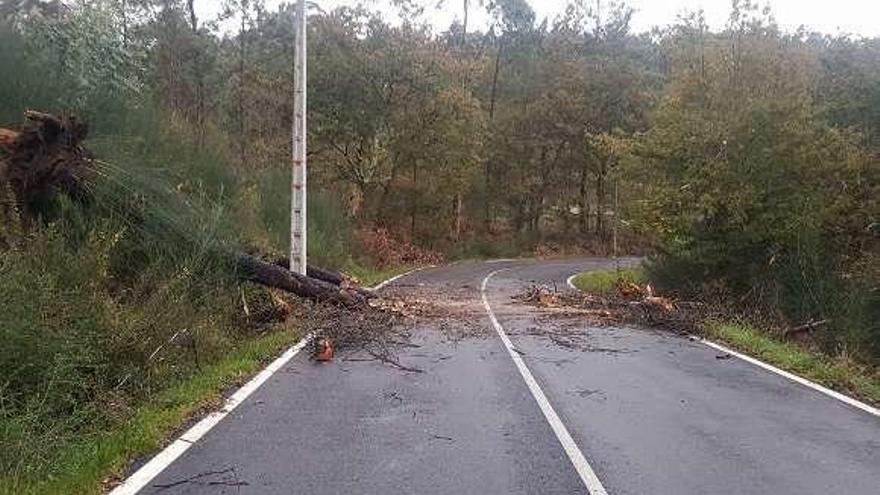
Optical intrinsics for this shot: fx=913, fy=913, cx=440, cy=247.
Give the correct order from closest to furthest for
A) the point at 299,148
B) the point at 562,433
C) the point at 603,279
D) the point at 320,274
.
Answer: the point at 562,433, the point at 299,148, the point at 320,274, the point at 603,279

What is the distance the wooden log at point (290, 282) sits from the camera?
47.6 ft

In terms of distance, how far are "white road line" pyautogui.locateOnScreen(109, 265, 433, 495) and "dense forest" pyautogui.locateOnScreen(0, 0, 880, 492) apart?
651mm

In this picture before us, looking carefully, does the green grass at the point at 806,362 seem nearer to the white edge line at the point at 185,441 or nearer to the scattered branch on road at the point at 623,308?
the scattered branch on road at the point at 623,308

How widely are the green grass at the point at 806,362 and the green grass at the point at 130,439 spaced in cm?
713

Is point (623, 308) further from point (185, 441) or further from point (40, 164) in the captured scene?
point (185, 441)

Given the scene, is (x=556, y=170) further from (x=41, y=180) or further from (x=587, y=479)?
(x=587, y=479)

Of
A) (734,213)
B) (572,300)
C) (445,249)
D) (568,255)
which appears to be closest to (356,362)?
(572,300)

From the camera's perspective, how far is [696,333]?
1638 cm

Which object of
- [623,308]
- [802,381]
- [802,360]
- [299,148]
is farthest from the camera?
[623,308]

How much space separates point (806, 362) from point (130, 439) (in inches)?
366


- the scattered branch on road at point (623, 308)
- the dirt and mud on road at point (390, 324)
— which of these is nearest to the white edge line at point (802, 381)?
the scattered branch on road at point (623, 308)

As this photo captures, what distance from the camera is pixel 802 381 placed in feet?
37.6

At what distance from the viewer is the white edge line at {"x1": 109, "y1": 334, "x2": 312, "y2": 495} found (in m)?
6.12

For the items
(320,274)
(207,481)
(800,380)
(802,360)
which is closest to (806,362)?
(802,360)
